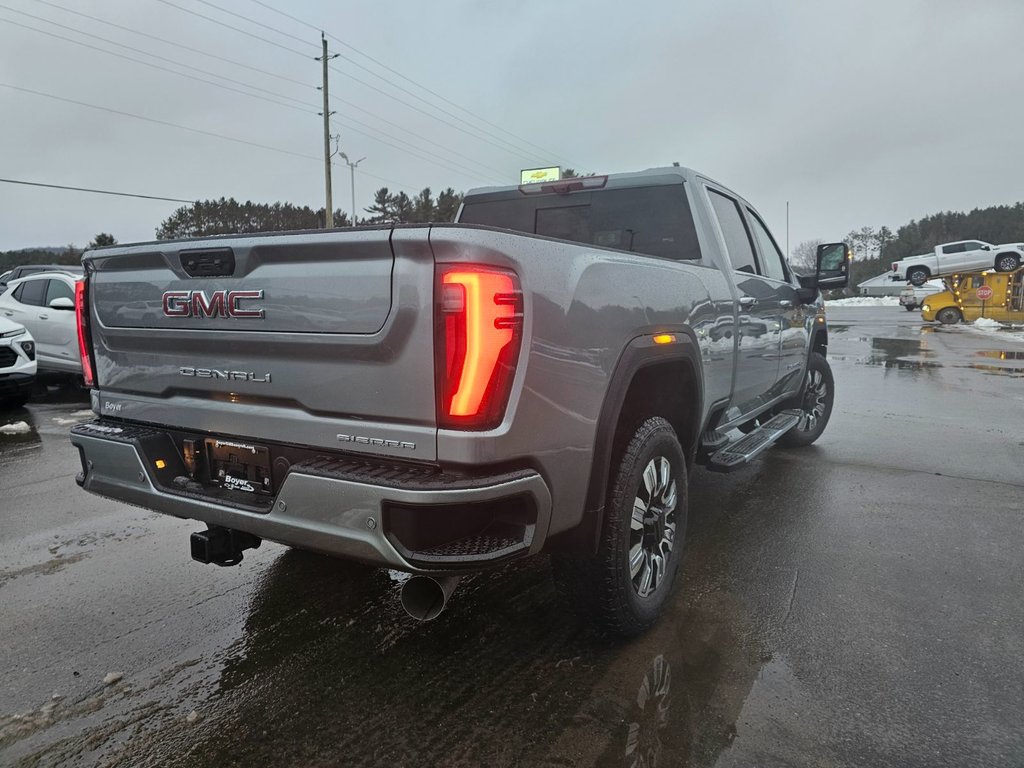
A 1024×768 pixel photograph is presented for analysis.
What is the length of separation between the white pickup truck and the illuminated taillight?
1381 inches

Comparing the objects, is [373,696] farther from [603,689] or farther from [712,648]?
[712,648]

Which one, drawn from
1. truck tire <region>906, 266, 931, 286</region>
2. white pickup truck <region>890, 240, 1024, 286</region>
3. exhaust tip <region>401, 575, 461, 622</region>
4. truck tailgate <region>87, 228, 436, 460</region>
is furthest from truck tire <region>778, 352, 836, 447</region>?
truck tire <region>906, 266, 931, 286</region>

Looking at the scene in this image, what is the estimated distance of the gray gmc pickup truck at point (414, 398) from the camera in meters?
2.02

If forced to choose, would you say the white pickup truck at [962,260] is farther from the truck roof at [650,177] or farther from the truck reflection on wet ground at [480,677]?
the truck reflection on wet ground at [480,677]

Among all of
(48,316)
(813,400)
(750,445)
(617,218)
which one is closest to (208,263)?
(617,218)

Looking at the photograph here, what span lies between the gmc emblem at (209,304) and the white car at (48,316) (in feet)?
26.8

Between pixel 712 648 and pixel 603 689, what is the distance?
1.92 ft

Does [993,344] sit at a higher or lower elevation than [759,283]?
lower

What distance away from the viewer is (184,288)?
8.38 feet

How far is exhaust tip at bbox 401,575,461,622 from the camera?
224 centimetres

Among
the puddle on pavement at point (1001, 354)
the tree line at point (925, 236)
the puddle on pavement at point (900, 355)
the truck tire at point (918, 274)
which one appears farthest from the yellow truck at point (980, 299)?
the tree line at point (925, 236)

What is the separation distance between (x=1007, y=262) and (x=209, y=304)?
3622 cm

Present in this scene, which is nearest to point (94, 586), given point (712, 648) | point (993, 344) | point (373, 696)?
point (373, 696)

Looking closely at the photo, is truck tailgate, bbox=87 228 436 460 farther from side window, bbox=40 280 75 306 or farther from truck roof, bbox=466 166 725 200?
side window, bbox=40 280 75 306
